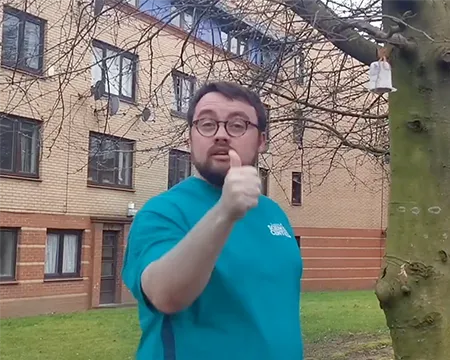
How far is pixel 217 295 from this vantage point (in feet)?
7.07

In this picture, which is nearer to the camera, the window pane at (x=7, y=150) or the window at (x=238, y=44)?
the window at (x=238, y=44)

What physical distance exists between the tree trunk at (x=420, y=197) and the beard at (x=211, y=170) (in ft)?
7.08

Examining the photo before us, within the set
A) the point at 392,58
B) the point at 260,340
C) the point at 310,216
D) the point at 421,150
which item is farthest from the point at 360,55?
the point at 310,216

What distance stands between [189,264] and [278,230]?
29.2 inches

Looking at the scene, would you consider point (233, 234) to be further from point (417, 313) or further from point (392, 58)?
point (392, 58)

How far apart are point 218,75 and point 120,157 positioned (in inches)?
396

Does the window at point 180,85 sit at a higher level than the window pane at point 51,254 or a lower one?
higher

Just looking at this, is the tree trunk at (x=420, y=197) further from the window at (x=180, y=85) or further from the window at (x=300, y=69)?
the window at (x=180, y=85)

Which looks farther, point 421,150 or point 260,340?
point 421,150

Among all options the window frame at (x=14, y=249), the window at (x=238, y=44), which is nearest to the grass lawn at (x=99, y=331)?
the window frame at (x=14, y=249)

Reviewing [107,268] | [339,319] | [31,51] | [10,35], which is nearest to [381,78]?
[31,51]

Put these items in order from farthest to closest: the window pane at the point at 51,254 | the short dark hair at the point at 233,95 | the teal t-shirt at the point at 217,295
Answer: the window pane at the point at 51,254
the short dark hair at the point at 233,95
the teal t-shirt at the point at 217,295

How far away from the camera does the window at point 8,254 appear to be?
1588 centimetres

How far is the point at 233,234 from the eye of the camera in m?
2.29
